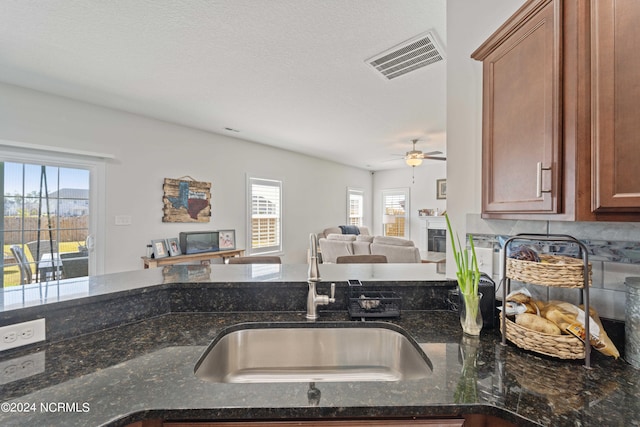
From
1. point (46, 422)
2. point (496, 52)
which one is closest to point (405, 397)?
point (46, 422)

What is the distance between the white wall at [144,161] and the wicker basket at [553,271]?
13.4 feet

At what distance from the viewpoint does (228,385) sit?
738 millimetres

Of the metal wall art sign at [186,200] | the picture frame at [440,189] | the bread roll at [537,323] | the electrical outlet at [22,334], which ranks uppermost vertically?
the picture frame at [440,189]

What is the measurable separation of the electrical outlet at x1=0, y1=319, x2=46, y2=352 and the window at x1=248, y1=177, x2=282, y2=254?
157 inches

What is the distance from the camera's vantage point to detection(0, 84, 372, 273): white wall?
2910 millimetres

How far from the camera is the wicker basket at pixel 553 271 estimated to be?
2.83 ft

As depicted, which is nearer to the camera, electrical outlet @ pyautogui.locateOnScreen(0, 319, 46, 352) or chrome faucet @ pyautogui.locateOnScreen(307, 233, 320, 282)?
electrical outlet @ pyautogui.locateOnScreen(0, 319, 46, 352)

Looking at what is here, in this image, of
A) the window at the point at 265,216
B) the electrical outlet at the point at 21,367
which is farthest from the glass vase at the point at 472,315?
the window at the point at 265,216

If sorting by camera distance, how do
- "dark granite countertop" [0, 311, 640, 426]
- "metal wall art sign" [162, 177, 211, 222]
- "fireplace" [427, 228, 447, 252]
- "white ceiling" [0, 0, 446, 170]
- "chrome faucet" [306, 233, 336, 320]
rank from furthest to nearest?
"fireplace" [427, 228, 447, 252] < "metal wall art sign" [162, 177, 211, 222] < "white ceiling" [0, 0, 446, 170] < "chrome faucet" [306, 233, 336, 320] < "dark granite countertop" [0, 311, 640, 426]

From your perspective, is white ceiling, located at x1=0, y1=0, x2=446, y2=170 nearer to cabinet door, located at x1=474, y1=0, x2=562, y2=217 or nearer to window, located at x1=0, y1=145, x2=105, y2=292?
window, located at x1=0, y1=145, x2=105, y2=292

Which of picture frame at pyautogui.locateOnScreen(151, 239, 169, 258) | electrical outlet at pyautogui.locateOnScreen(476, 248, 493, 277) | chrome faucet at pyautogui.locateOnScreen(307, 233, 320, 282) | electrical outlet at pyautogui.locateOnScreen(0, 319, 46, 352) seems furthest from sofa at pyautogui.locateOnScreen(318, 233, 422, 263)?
electrical outlet at pyautogui.locateOnScreen(0, 319, 46, 352)

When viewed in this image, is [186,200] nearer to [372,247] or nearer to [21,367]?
[372,247]

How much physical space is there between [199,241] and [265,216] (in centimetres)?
145

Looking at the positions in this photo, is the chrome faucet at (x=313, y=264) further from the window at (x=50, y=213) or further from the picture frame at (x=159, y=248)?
the window at (x=50, y=213)
